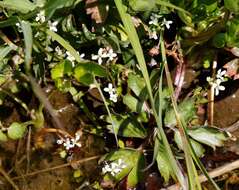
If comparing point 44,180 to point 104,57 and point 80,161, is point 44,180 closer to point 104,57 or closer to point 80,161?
point 80,161

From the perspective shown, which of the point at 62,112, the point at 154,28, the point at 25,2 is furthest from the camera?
the point at 62,112

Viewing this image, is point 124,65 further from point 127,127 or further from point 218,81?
point 218,81

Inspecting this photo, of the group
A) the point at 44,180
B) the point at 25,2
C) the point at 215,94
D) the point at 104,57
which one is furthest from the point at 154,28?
the point at 44,180

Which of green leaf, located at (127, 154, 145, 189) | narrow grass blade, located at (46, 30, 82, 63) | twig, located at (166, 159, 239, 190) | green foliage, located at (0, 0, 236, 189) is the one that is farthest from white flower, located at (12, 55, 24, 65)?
twig, located at (166, 159, 239, 190)

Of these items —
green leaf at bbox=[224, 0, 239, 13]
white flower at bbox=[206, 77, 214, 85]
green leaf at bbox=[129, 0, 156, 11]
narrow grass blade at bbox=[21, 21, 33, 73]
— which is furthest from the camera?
white flower at bbox=[206, 77, 214, 85]

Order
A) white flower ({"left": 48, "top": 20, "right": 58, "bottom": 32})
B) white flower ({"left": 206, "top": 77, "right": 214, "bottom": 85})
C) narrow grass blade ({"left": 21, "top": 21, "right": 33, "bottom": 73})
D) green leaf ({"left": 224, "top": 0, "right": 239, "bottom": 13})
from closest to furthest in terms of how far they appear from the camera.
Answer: narrow grass blade ({"left": 21, "top": 21, "right": 33, "bottom": 73}), green leaf ({"left": 224, "top": 0, "right": 239, "bottom": 13}), white flower ({"left": 48, "top": 20, "right": 58, "bottom": 32}), white flower ({"left": 206, "top": 77, "right": 214, "bottom": 85})

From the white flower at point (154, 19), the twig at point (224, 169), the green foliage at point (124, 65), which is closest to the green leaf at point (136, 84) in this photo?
the green foliage at point (124, 65)

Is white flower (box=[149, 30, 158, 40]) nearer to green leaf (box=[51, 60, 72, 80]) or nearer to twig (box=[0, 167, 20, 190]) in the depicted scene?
green leaf (box=[51, 60, 72, 80])
